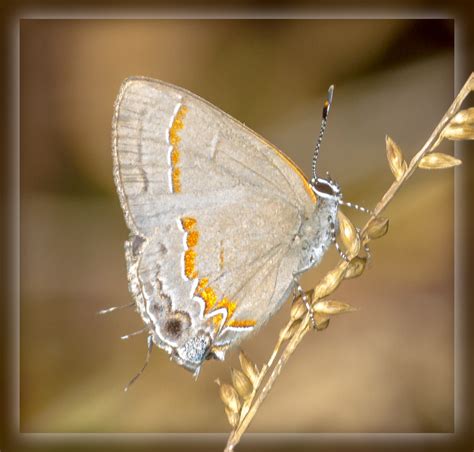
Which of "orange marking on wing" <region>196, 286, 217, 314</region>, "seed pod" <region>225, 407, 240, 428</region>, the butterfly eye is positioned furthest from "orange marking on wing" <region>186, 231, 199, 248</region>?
"seed pod" <region>225, 407, 240, 428</region>

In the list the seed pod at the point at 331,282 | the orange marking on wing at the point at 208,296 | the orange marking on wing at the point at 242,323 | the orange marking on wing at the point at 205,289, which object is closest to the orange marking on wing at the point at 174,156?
the orange marking on wing at the point at 205,289

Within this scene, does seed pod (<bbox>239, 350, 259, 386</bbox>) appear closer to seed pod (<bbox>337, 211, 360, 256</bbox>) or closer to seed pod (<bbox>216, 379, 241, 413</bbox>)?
seed pod (<bbox>216, 379, 241, 413</bbox>)

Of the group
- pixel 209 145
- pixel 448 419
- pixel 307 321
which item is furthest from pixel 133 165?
pixel 448 419

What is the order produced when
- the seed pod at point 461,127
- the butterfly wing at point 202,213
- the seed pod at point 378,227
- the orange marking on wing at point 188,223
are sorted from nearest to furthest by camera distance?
the seed pod at point 461,127 < the seed pod at point 378,227 < the butterfly wing at point 202,213 < the orange marking on wing at point 188,223

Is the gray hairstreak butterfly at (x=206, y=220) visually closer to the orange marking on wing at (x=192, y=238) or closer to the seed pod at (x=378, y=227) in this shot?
the orange marking on wing at (x=192, y=238)

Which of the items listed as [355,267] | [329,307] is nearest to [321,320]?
[329,307]

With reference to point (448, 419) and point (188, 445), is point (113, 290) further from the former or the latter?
point (448, 419)
